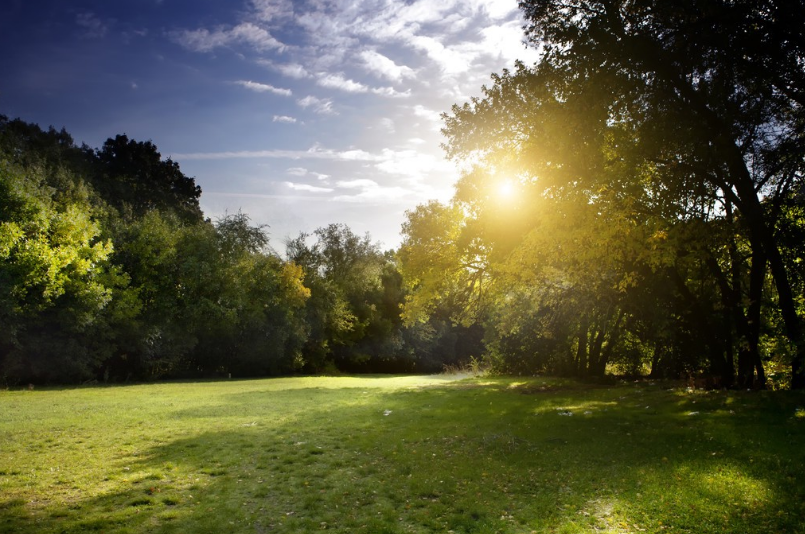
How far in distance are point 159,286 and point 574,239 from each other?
31354 mm

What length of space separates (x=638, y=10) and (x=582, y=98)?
8.93ft

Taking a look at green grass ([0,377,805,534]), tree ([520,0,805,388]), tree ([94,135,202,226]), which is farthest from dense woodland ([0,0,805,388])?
tree ([94,135,202,226])

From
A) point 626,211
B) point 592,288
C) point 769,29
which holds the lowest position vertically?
point 592,288

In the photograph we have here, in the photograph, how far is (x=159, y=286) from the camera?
34.4 meters

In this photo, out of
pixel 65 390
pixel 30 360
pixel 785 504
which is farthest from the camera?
pixel 30 360

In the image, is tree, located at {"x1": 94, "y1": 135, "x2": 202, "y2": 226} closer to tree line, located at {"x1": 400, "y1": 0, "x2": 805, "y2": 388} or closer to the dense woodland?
the dense woodland

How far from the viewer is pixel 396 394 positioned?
21.7 meters

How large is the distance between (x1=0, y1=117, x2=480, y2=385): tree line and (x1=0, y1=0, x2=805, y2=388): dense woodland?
18cm

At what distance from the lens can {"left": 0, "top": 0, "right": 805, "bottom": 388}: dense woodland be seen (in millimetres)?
11984

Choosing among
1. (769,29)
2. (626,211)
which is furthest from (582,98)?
(769,29)

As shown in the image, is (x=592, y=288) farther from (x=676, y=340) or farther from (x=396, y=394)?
(x=396, y=394)

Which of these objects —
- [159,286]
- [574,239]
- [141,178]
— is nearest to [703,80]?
[574,239]

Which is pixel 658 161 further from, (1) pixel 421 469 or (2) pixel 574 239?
(1) pixel 421 469

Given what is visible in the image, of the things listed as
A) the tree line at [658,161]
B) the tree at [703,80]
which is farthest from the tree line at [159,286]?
the tree at [703,80]
